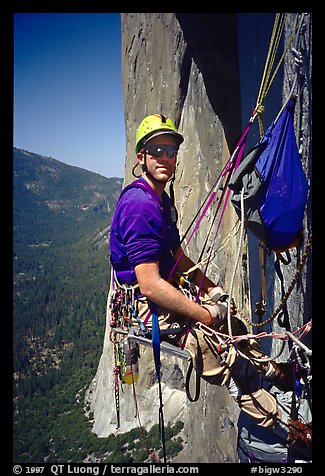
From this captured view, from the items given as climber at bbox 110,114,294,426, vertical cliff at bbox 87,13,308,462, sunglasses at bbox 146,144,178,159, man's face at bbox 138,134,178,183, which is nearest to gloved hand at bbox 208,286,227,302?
climber at bbox 110,114,294,426

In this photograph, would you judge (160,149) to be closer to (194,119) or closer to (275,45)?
(275,45)

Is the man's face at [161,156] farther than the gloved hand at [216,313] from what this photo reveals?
Yes

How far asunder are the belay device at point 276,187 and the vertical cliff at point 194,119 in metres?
0.70

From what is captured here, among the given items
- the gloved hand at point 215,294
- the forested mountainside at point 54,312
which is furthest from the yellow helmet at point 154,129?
the forested mountainside at point 54,312

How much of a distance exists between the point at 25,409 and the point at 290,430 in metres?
34.5

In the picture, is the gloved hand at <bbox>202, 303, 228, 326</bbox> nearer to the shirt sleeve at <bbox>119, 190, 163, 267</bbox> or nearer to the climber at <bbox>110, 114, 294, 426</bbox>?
the climber at <bbox>110, 114, 294, 426</bbox>

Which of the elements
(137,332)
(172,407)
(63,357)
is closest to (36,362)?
(63,357)

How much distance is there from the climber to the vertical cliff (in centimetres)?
98

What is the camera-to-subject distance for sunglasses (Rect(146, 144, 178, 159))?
2387mm

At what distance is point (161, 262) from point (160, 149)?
747 millimetres

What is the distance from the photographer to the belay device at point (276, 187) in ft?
6.50

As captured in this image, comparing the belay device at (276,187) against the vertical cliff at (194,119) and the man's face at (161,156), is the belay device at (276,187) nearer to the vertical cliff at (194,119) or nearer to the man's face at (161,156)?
the man's face at (161,156)
